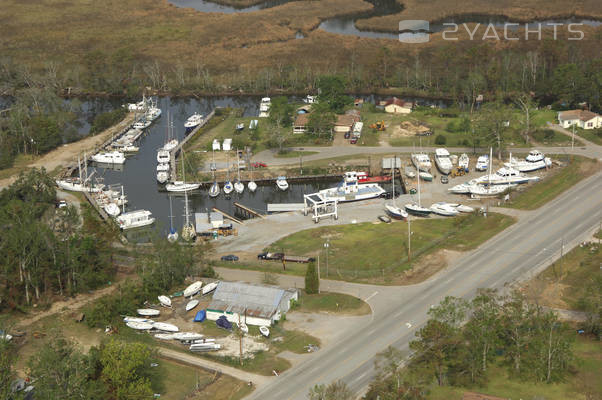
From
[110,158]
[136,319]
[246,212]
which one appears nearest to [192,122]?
[110,158]

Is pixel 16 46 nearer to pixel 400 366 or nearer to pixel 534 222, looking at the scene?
pixel 534 222

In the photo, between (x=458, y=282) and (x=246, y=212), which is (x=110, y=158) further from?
(x=458, y=282)

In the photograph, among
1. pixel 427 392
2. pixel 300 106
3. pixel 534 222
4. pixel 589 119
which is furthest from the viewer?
pixel 300 106

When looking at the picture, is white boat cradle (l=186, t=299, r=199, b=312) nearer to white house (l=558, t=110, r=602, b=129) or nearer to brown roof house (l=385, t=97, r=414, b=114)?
brown roof house (l=385, t=97, r=414, b=114)

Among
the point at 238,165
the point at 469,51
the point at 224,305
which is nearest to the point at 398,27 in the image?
the point at 469,51

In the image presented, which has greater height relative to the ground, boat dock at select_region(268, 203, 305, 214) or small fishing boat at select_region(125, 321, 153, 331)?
boat dock at select_region(268, 203, 305, 214)

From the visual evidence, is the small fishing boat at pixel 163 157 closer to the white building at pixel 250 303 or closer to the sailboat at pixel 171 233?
the sailboat at pixel 171 233

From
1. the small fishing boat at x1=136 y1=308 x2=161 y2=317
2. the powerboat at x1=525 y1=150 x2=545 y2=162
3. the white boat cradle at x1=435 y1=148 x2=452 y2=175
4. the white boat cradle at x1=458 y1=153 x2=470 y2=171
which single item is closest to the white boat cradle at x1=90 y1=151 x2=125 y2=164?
the white boat cradle at x1=435 y1=148 x2=452 y2=175
